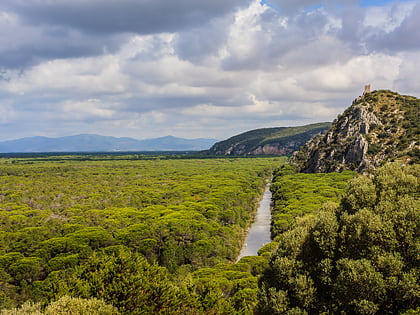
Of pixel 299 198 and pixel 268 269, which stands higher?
pixel 268 269

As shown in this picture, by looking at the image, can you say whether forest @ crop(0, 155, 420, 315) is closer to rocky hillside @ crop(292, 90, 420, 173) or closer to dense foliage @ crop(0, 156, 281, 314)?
dense foliage @ crop(0, 156, 281, 314)

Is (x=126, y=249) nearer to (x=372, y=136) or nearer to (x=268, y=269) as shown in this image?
(x=268, y=269)

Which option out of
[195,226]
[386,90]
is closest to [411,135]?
[386,90]

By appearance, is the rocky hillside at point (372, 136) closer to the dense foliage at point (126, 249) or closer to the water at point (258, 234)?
the water at point (258, 234)

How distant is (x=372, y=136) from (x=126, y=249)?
10293 centimetres

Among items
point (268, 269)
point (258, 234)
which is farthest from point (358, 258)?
point (258, 234)

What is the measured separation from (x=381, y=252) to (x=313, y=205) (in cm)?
4581

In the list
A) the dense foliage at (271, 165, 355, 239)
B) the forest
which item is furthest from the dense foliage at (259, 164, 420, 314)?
the dense foliage at (271, 165, 355, 239)

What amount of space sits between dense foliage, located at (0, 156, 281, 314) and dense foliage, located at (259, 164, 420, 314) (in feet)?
17.9

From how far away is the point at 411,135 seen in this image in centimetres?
10031

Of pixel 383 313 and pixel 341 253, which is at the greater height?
pixel 341 253

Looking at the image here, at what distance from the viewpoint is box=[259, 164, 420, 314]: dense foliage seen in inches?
736

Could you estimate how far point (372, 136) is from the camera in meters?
113

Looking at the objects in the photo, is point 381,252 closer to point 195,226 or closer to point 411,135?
point 195,226
